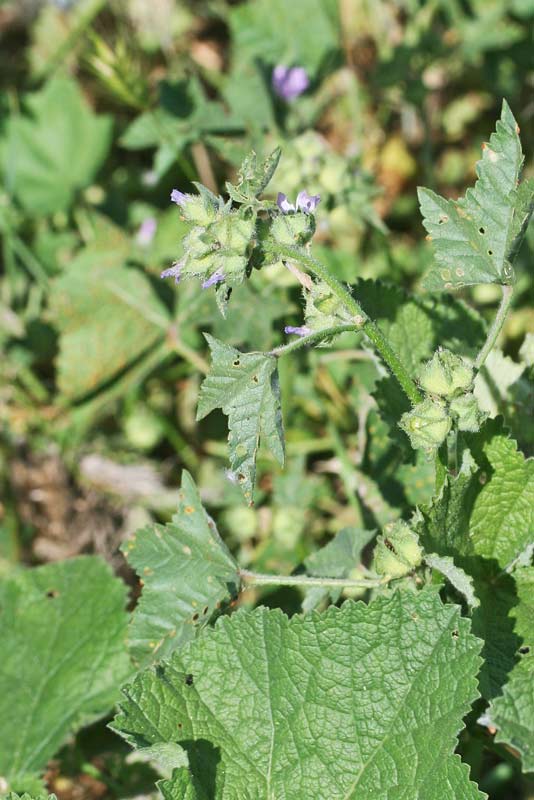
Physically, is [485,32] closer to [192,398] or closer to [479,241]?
[192,398]

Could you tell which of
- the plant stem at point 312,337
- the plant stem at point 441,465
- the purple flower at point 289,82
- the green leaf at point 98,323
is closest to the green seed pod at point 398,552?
the plant stem at point 441,465

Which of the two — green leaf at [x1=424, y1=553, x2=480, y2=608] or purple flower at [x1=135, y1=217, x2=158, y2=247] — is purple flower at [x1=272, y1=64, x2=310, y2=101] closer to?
purple flower at [x1=135, y1=217, x2=158, y2=247]

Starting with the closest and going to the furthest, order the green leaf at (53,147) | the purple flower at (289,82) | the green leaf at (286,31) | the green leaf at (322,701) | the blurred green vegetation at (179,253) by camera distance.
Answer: the green leaf at (322,701) < the blurred green vegetation at (179,253) < the purple flower at (289,82) < the green leaf at (286,31) < the green leaf at (53,147)

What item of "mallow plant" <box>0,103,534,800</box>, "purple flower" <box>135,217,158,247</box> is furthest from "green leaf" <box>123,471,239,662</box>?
"purple flower" <box>135,217,158,247</box>

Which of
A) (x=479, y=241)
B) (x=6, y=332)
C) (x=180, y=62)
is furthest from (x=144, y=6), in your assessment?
(x=479, y=241)

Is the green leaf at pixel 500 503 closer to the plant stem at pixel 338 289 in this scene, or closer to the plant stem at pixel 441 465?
the plant stem at pixel 441 465

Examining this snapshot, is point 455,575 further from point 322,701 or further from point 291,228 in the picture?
point 291,228
